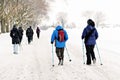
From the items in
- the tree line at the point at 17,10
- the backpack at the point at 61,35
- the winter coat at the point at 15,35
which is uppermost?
the tree line at the point at 17,10

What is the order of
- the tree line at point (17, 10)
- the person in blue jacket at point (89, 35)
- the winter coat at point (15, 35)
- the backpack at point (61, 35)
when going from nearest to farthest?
the person in blue jacket at point (89, 35) < the backpack at point (61, 35) < the winter coat at point (15, 35) < the tree line at point (17, 10)

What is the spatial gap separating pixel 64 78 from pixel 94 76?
105 centimetres

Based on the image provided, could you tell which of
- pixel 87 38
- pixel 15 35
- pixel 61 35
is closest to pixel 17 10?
pixel 15 35

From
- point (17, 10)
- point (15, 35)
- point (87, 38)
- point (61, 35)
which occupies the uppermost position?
point (17, 10)

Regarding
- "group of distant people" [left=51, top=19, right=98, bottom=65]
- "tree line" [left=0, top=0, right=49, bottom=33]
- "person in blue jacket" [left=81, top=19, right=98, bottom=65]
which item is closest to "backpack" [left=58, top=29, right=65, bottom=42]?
"group of distant people" [left=51, top=19, right=98, bottom=65]

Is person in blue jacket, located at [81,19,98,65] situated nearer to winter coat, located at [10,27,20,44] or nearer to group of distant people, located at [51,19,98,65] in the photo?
group of distant people, located at [51,19,98,65]

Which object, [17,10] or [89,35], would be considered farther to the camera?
[17,10]

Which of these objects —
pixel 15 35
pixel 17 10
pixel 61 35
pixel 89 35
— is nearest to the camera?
pixel 89 35

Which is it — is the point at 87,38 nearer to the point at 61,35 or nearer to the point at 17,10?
the point at 61,35

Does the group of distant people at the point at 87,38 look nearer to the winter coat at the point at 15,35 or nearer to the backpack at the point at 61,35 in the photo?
the backpack at the point at 61,35

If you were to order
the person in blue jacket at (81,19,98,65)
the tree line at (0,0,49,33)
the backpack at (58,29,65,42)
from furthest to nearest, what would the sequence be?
the tree line at (0,0,49,33)
the backpack at (58,29,65,42)
the person in blue jacket at (81,19,98,65)

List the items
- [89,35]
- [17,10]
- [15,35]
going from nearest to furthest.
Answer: [89,35]
[15,35]
[17,10]

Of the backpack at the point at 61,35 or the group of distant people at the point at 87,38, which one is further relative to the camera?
the backpack at the point at 61,35

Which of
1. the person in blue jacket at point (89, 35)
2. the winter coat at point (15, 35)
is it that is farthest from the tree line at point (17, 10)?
the person in blue jacket at point (89, 35)
